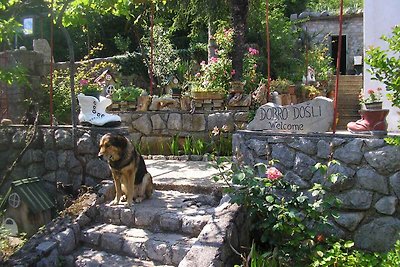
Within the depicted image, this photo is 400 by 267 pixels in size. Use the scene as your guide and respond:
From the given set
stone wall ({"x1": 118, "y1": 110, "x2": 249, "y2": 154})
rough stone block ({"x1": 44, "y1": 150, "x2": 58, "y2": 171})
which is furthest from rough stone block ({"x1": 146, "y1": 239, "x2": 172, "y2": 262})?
stone wall ({"x1": 118, "y1": 110, "x2": 249, "y2": 154})

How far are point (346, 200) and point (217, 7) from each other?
7061 mm

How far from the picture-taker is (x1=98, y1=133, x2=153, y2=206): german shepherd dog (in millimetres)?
4832

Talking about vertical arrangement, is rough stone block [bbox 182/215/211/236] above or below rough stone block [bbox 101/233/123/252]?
above

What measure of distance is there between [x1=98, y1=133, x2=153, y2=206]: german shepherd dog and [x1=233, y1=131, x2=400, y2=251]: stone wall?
4.12 ft

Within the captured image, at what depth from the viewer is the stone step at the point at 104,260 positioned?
4520 millimetres

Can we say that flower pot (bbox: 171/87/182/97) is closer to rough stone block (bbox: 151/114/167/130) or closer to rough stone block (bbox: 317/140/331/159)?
rough stone block (bbox: 151/114/167/130)

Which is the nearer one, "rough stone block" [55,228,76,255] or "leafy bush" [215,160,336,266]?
"leafy bush" [215,160,336,266]

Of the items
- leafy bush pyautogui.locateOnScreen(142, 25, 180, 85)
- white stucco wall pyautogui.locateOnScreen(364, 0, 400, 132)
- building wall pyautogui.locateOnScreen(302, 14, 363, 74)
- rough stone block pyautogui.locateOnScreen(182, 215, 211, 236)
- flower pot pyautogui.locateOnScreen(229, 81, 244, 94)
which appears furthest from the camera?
building wall pyautogui.locateOnScreen(302, 14, 363, 74)

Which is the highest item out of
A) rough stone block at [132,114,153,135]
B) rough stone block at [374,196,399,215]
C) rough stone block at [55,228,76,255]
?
rough stone block at [132,114,153,135]

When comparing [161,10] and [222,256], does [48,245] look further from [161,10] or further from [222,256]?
[161,10]

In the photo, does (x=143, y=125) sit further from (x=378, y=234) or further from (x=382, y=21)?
(x=378, y=234)

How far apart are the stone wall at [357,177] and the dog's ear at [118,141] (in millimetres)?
1294

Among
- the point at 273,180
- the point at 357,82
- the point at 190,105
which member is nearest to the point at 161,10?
the point at 190,105

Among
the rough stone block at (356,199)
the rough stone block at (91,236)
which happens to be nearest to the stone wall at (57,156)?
the rough stone block at (91,236)
